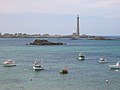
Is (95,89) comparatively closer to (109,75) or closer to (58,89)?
(58,89)

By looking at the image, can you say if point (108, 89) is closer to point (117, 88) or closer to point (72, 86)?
point (117, 88)

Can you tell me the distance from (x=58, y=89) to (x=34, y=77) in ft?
40.2

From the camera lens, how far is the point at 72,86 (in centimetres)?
4850

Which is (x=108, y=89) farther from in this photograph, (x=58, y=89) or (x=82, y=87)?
(x=58, y=89)

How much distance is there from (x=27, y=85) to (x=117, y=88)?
39.6ft

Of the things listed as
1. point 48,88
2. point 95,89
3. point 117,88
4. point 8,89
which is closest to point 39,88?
point 48,88

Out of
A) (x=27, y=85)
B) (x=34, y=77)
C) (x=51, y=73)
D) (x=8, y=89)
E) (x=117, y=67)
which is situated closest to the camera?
(x=8, y=89)

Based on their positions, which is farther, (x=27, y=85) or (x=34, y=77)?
(x=34, y=77)

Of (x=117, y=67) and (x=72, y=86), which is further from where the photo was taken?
(x=117, y=67)

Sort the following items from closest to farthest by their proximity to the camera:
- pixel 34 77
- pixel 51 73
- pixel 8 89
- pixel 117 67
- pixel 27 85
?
1. pixel 8 89
2. pixel 27 85
3. pixel 34 77
4. pixel 51 73
5. pixel 117 67

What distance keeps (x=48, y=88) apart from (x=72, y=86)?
3.40 meters

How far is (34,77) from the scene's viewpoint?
58.1 meters

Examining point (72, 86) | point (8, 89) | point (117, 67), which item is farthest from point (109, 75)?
point (8, 89)

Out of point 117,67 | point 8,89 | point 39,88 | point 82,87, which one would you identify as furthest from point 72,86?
point 117,67
